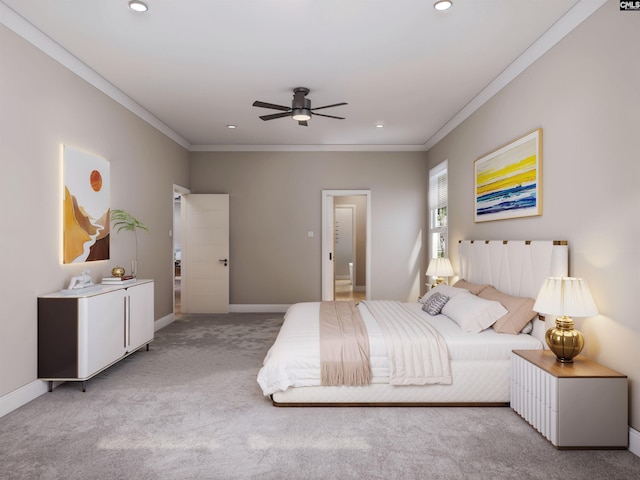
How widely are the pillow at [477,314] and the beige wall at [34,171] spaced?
11.4 feet

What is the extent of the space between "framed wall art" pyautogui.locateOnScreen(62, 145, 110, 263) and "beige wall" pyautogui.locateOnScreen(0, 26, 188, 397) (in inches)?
3.1

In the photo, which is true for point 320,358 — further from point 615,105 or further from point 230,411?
point 615,105

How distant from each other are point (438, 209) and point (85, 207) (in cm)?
497

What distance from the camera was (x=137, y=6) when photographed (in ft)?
8.84

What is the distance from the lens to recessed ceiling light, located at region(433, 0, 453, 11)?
8.67 ft

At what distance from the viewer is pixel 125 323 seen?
12.1ft

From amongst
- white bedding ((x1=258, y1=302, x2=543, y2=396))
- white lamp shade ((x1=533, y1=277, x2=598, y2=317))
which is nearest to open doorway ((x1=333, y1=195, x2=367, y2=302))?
white bedding ((x1=258, y1=302, x2=543, y2=396))

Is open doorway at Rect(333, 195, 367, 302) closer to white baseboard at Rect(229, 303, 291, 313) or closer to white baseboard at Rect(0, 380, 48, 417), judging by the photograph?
white baseboard at Rect(229, 303, 291, 313)

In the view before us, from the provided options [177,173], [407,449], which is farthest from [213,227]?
[407,449]

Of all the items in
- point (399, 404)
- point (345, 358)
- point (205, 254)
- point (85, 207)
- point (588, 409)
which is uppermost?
point (85, 207)

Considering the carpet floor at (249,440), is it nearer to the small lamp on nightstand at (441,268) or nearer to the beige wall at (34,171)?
the beige wall at (34,171)

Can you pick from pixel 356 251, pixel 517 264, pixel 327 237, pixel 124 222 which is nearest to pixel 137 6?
pixel 124 222

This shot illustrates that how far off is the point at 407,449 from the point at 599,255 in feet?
5.80

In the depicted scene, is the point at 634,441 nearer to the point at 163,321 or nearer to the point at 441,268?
the point at 441,268
